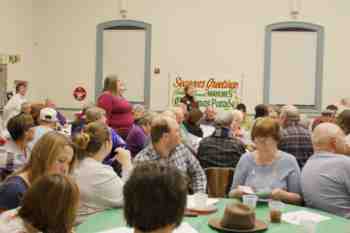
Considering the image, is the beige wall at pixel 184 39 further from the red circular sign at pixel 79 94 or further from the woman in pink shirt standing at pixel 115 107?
the woman in pink shirt standing at pixel 115 107

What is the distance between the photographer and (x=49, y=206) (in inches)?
80.7

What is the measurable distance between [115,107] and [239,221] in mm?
3741

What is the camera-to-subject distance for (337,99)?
35.3 ft

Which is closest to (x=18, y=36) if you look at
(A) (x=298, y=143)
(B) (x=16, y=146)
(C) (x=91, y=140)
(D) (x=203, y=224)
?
(B) (x=16, y=146)

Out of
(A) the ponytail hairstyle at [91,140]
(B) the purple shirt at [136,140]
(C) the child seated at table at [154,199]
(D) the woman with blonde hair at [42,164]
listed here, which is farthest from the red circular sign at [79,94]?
(C) the child seated at table at [154,199]

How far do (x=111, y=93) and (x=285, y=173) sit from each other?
3076mm

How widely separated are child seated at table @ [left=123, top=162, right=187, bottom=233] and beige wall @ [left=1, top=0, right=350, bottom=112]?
9.30 metres

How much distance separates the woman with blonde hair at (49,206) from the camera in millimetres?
2045

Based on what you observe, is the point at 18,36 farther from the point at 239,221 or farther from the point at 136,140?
the point at 239,221

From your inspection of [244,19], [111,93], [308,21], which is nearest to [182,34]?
[244,19]

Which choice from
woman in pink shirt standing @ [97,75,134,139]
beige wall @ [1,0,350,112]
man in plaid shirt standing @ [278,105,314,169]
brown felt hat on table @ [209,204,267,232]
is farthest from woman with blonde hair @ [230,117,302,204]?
beige wall @ [1,0,350,112]

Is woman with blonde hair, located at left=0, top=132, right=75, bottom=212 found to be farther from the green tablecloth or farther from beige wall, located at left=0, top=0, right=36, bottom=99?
beige wall, located at left=0, top=0, right=36, bottom=99

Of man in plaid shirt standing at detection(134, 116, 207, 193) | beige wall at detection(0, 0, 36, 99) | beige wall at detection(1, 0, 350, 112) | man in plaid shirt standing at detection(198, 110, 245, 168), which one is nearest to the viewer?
man in plaid shirt standing at detection(134, 116, 207, 193)

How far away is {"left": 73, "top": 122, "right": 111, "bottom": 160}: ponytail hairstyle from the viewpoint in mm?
3500
